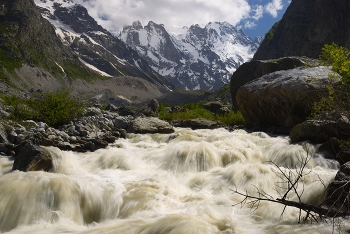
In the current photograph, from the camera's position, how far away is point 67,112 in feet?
55.4

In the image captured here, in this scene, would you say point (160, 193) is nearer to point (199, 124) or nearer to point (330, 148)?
point (330, 148)

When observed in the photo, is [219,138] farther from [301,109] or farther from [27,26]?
[27,26]

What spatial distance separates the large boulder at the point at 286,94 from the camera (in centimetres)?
1581

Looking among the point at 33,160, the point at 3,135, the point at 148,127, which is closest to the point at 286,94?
the point at 148,127

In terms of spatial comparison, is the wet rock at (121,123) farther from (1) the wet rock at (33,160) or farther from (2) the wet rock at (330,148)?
(2) the wet rock at (330,148)

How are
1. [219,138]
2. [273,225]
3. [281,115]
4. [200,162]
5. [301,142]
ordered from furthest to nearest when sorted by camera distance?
[281,115] → [219,138] → [301,142] → [200,162] → [273,225]

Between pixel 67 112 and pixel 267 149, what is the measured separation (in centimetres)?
1161

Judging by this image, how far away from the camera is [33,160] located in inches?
344

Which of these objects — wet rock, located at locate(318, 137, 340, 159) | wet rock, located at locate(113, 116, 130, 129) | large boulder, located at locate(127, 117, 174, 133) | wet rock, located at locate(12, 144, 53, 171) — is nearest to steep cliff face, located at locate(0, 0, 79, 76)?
wet rock, located at locate(113, 116, 130, 129)

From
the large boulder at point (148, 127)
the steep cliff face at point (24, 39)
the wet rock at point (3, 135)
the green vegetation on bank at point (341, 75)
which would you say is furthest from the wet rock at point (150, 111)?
the steep cliff face at point (24, 39)

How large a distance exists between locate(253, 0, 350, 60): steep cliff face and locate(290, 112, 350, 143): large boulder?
63.4 m

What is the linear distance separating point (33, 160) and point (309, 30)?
100450 mm

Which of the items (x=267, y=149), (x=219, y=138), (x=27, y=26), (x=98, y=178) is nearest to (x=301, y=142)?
(x=267, y=149)

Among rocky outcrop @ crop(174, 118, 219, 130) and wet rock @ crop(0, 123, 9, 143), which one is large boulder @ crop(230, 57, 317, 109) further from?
wet rock @ crop(0, 123, 9, 143)
